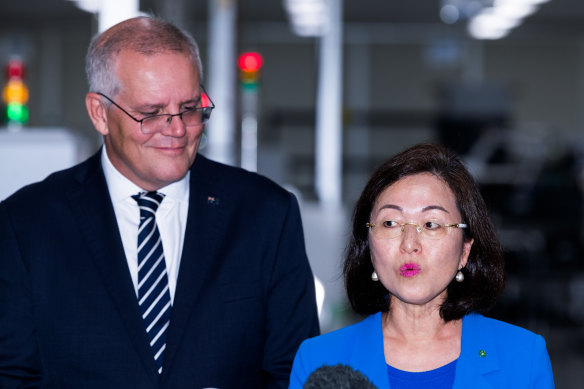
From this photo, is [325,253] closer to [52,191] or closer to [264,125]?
[52,191]

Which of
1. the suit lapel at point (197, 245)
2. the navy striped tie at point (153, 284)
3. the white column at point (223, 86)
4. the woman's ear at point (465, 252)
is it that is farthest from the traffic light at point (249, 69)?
the woman's ear at point (465, 252)

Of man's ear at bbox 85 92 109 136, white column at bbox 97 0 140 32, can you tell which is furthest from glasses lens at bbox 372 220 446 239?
white column at bbox 97 0 140 32

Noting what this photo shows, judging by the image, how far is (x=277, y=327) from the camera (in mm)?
2051

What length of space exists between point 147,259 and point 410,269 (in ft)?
2.14

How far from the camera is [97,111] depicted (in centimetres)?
211

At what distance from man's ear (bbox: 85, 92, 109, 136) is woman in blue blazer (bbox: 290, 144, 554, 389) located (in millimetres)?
662

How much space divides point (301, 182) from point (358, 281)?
1114 cm

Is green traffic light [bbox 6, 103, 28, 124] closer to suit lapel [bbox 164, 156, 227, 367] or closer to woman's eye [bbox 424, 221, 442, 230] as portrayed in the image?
suit lapel [bbox 164, 156, 227, 367]

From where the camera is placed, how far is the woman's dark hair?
71.3 inches

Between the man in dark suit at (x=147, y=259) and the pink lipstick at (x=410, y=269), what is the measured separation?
0.42 meters

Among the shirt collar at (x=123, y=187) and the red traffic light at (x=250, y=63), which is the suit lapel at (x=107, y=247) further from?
the red traffic light at (x=250, y=63)

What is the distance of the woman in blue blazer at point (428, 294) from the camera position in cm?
171

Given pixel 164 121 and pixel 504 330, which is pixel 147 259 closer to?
pixel 164 121

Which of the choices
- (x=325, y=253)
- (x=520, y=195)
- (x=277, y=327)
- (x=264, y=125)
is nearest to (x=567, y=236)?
(x=520, y=195)
